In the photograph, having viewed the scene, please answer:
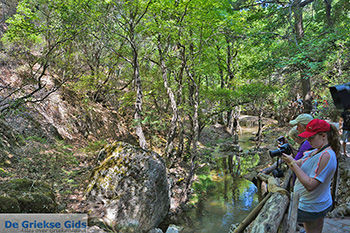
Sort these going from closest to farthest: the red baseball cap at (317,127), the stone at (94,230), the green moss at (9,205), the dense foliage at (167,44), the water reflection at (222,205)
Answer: the red baseball cap at (317,127)
the green moss at (9,205)
the stone at (94,230)
the water reflection at (222,205)
the dense foliage at (167,44)

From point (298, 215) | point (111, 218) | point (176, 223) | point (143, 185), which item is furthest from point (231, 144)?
point (298, 215)

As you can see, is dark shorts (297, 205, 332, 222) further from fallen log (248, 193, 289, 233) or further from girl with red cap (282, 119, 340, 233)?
fallen log (248, 193, 289, 233)

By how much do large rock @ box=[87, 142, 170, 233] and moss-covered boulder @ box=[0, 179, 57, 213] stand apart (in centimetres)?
103

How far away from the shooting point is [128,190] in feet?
17.8

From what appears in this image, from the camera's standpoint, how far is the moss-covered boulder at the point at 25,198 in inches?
144

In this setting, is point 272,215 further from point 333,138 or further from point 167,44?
point 167,44

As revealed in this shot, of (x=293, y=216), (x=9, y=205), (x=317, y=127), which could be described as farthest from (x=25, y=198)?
(x=317, y=127)

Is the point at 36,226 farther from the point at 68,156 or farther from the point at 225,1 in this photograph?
the point at 225,1

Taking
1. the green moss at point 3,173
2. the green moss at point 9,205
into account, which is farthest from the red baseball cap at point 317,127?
the green moss at point 3,173

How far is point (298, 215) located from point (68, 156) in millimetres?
7155

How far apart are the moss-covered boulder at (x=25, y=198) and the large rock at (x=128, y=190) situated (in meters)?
1.03

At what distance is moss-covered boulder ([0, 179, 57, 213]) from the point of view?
365 cm

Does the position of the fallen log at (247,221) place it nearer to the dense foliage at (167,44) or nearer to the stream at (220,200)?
the stream at (220,200)

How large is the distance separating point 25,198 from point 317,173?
206 inches
